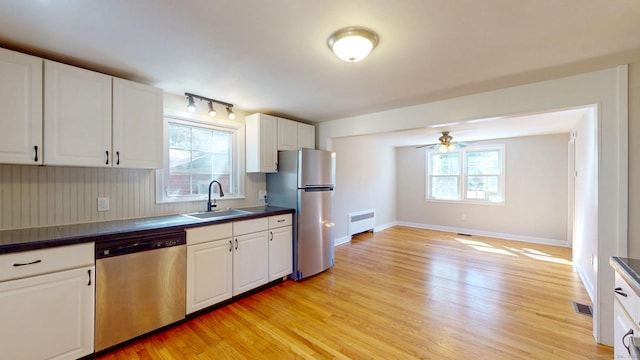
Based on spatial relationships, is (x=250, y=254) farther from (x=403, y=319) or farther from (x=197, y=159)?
(x=403, y=319)

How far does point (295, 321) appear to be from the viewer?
238 cm

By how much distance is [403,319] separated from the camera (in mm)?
2404

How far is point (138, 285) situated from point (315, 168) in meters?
2.23

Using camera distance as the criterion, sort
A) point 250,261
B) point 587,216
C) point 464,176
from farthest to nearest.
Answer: point 464,176 → point 587,216 → point 250,261

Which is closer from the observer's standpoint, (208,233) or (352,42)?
(352,42)

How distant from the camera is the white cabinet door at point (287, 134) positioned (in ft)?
11.8

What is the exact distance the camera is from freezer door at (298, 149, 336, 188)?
3301 millimetres

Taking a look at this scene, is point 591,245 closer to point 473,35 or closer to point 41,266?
point 473,35

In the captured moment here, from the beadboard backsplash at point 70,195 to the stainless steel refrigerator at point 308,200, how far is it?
1.36m

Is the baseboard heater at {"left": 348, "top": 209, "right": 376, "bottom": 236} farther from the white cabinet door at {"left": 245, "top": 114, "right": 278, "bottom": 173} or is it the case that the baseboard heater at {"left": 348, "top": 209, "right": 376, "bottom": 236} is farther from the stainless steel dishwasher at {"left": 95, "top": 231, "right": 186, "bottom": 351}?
the stainless steel dishwasher at {"left": 95, "top": 231, "right": 186, "bottom": 351}

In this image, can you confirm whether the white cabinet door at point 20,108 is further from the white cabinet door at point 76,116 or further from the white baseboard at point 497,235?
the white baseboard at point 497,235

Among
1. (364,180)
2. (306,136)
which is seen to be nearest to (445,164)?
(364,180)

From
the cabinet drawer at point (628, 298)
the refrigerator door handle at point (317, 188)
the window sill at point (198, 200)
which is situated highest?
the refrigerator door handle at point (317, 188)

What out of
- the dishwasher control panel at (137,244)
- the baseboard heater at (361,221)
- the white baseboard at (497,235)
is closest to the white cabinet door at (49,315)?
the dishwasher control panel at (137,244)
